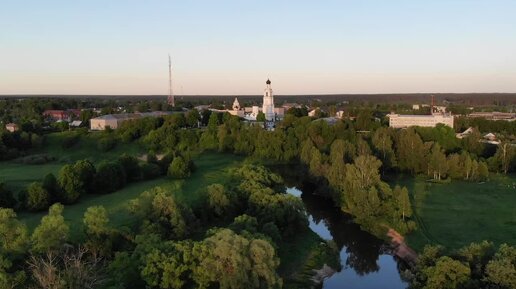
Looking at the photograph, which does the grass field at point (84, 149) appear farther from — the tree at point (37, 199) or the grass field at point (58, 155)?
the tree at point (37, 199)

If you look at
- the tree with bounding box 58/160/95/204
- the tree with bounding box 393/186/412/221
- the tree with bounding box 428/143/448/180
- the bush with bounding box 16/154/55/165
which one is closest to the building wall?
the bush with bounding box 16/154/55/165

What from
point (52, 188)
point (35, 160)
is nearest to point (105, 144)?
point (35, 160)

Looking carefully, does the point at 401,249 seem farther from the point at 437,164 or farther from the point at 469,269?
the point at 437,164

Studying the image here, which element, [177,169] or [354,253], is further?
[177,169]

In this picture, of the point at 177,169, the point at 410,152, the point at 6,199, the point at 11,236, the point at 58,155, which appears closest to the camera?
the point at 11,236

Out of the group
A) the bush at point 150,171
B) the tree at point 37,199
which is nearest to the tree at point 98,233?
the tree at point 37,199

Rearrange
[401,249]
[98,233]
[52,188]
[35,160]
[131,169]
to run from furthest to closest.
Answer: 1. [35,160]
2. [131,169]
3. [52,188]
4. [401,249]
5. [98,233]
